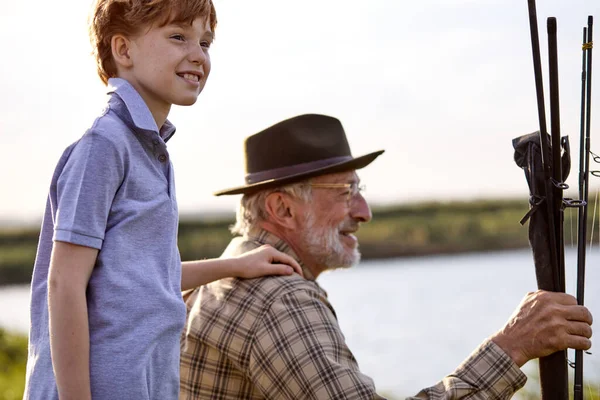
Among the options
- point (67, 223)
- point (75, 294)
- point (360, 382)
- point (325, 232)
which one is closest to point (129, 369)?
point (75, 294)

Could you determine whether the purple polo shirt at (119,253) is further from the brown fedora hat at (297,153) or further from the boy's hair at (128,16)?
→ the brown fedora hat at (297,153)

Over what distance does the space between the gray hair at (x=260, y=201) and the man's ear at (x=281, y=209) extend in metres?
0.02

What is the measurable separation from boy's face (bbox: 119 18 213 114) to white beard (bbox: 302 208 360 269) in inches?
43.7

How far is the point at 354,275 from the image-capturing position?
15.3 meters

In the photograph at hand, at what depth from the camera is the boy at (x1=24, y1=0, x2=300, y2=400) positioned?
1.81 meters

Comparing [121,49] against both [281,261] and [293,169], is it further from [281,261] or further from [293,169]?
[293,169]

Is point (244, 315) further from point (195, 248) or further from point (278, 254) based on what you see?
point (195, 248)

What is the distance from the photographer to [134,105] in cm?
201

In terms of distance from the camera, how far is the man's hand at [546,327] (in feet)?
7.71

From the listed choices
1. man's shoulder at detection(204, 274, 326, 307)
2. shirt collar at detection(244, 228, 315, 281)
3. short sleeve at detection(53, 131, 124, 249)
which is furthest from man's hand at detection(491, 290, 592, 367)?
short sleeve at detection(53, 131, 124, 249)

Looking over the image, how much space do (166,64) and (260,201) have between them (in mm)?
1181

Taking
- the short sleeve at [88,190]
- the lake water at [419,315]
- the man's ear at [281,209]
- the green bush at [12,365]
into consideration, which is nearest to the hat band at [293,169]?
the man's ear at [281,209]

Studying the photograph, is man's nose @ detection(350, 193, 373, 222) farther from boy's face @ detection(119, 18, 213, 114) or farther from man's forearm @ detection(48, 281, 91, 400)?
man's forearm @ detection(48, 281, 91, 400)

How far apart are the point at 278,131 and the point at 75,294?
162 centimetres
